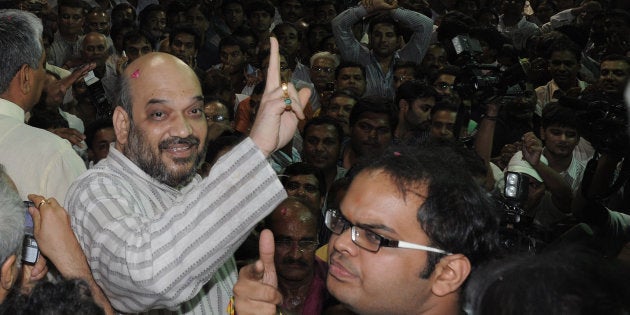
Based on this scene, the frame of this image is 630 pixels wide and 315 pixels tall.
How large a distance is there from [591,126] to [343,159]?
86.5 inches

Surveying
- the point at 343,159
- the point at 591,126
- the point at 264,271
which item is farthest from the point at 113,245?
the point at 343,159

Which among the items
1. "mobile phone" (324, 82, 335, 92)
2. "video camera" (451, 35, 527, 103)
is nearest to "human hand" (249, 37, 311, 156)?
"video camera" (451, 35, 527, 103)

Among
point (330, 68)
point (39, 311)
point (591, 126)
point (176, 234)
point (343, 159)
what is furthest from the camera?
point (330, 68)

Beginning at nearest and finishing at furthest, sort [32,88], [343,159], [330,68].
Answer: [32,88] → [343,159] → [330,68]

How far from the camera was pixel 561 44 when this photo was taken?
7504 mm

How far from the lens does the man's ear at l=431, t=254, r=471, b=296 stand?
1.89 metres

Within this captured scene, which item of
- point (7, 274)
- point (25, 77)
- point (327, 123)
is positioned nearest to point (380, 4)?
point (327, 123)

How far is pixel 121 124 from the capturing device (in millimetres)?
2387

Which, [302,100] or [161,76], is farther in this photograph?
[161,76]

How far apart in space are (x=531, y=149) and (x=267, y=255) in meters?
3.04

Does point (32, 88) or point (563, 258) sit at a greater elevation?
point (563, 258)

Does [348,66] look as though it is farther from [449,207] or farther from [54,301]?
[54,301]

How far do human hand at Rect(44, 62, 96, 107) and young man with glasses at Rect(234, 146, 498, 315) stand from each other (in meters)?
2.81

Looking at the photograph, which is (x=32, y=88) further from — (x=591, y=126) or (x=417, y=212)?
(x=591, y=126)
